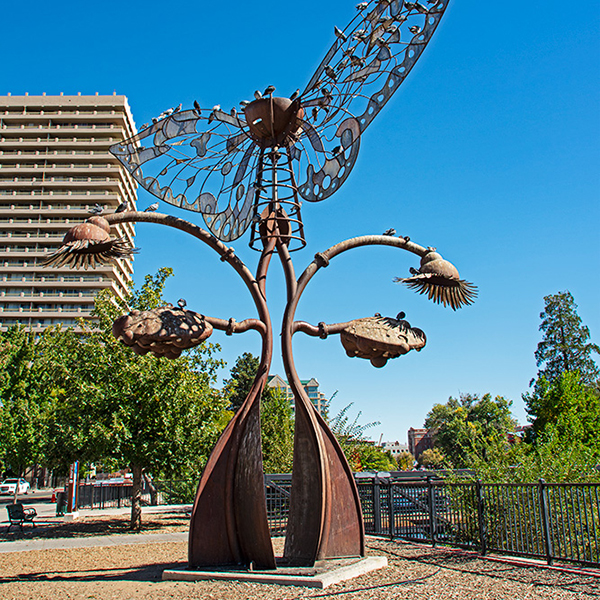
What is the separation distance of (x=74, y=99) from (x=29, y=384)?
195 ft

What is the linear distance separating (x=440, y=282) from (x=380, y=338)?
1.29m

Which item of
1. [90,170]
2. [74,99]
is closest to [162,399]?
[90,170]

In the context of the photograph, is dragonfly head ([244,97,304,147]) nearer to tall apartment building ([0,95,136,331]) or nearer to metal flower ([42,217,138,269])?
metal flower ([42,217,138,269])

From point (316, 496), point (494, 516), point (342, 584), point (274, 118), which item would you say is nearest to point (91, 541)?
point (316, 496)

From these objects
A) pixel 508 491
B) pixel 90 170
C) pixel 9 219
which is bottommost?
pixel 508 491

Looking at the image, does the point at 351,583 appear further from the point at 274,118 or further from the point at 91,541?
the point at 91,541

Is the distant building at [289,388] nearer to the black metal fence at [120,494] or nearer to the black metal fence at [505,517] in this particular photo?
the black metal fence at [505,517]

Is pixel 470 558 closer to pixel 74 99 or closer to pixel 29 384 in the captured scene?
pixel 29 384

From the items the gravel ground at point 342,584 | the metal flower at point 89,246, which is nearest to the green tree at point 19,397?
the gravel ground at point 342,584

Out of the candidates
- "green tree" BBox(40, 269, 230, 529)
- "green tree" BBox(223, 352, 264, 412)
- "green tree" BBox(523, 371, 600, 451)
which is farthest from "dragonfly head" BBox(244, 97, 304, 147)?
"green tree" BBox(223, 352, 264, 412)

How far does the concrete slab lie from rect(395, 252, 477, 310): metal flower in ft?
12.6

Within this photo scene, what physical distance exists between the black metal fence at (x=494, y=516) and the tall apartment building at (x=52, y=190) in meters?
63.1

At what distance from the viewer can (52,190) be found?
75188 millimetres

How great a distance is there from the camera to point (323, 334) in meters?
8.08
